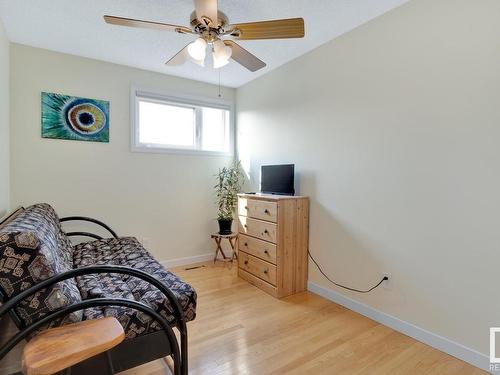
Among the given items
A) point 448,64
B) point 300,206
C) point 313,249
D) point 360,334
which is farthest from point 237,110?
point 360,334

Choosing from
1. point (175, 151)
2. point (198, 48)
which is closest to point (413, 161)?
point (198, 48)

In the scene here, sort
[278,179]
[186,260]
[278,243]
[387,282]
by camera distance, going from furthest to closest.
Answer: [186,260] < [278,179] < [278,243] < [387,282]

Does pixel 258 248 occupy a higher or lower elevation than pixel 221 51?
lower

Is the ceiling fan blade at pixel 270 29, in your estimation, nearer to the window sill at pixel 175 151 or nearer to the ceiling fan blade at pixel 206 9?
the ceiling fan blade at pixel 206 9

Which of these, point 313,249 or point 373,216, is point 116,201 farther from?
point 373,216

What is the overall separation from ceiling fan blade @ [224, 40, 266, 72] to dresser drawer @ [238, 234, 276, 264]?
166 centimetres

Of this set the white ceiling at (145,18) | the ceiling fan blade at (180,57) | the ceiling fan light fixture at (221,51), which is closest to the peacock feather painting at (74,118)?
the white ceiling at (145,18)

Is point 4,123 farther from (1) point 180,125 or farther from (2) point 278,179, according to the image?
(2) point 278,179

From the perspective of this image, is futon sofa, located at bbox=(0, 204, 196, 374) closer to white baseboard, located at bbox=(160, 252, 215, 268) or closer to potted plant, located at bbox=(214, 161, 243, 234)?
white baseboard, located at bbox=(160, 252, 215, 268)

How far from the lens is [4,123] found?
2400 mm

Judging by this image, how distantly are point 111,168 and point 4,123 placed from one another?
101 cm

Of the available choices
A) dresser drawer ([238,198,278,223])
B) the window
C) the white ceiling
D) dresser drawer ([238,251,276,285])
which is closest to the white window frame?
the window

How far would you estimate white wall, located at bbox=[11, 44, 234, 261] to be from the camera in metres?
2.74

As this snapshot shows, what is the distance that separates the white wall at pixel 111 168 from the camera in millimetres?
2740
